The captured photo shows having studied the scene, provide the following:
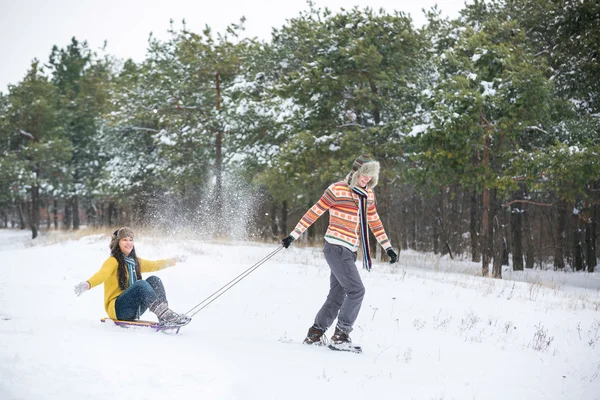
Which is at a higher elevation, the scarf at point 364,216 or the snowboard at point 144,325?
the scarf at point 364,216

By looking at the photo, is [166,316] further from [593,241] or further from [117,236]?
[593,241]

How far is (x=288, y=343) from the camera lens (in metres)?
6.22

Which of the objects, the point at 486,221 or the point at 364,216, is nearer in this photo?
Answer: the point at 364,216

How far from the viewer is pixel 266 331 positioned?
7.13 metres

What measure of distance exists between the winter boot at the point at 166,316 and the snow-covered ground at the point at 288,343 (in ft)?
0.54

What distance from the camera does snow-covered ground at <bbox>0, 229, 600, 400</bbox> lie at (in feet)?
13.6

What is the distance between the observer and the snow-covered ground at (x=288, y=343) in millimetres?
4152

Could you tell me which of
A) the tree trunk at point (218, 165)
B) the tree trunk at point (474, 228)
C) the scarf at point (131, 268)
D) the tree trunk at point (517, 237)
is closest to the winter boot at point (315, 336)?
the scarf at point (131, 268)

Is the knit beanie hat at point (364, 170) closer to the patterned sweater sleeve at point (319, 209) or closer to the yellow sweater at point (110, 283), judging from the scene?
the patterned sweater sleeve at point (319, 209)

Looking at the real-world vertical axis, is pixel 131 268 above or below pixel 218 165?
below

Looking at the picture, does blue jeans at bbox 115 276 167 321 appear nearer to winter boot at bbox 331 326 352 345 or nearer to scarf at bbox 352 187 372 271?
winter boot at bbox 331 326 352 345

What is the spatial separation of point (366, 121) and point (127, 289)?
17.6 meters

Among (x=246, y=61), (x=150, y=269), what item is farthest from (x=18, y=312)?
(x=246, y=61)

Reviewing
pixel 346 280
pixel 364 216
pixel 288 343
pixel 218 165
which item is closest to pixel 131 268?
pixel 288 343
